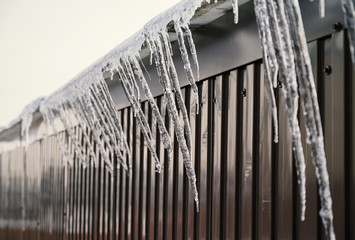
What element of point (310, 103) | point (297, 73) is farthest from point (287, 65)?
point (310, 103)

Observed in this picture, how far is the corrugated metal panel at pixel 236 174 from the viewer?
208cm

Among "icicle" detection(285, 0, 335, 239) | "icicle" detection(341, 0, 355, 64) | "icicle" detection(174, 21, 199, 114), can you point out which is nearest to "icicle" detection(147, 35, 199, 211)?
"icicle" detection(174, 21, 199, 114)

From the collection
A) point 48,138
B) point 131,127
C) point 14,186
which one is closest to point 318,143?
point 131,127

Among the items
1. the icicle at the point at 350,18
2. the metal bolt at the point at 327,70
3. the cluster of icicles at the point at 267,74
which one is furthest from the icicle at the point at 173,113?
the icicle at the point at 350,18

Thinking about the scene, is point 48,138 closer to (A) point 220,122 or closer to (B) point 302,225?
(A) point 220,122

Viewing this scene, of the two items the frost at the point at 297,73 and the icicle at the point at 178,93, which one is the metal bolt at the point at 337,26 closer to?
the frost at the point at 297,73

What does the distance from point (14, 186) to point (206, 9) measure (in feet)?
31.7

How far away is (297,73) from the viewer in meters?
1.83

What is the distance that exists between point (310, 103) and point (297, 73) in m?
0.11

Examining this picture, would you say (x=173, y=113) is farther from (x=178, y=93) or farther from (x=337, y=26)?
(x=337, y=26)

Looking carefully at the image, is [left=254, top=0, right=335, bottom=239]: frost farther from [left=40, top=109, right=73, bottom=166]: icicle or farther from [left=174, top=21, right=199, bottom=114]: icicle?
[left=40, top=109, right=73, bottom=166]: icicle

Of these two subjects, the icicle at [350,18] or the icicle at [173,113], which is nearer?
the icicle at [350,18]

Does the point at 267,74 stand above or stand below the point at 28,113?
below

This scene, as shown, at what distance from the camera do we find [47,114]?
697cm
